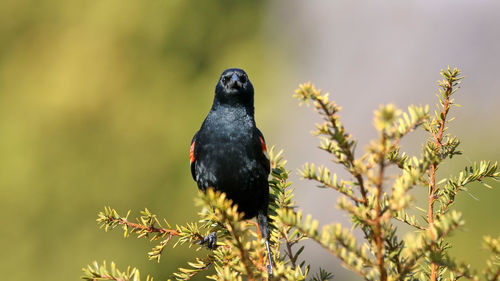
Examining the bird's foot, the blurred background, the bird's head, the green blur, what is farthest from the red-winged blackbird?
the green blur

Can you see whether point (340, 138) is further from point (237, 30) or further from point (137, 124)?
point (237, 30)

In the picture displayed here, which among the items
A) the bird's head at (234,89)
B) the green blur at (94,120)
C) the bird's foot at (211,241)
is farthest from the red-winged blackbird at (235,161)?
the green blur at (94,120)

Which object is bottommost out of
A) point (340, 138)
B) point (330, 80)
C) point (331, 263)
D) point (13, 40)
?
point (340, 138)

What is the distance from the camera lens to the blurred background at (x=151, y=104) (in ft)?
17.7

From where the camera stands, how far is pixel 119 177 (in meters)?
5.67

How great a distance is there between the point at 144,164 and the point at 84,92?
3.73 ft

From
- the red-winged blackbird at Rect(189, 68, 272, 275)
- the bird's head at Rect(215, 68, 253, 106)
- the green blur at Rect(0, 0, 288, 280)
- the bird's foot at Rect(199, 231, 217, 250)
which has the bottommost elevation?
the bird's foot at Rect(199, 231, 217, 250)

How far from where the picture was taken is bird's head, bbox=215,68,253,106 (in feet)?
6.57

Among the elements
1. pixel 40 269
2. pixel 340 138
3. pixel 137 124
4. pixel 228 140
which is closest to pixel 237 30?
pixel 137 124

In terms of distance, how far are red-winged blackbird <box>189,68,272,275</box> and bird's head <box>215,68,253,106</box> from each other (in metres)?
0.04

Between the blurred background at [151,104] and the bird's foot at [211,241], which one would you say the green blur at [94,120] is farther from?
the bird's foot at [211,241]

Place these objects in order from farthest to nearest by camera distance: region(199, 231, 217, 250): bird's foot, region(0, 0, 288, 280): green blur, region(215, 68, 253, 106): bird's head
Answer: region(0, 0, 288, 280): green blur, region(215, 68, 253, 106): bird's head, region(199, 231, 217, 250): bird's foot

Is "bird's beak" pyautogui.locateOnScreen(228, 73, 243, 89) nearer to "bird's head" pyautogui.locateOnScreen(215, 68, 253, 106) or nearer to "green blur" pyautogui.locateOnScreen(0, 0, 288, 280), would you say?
"bird's head" pyautogui.locateOnScreen(215, 68, 253, 106)

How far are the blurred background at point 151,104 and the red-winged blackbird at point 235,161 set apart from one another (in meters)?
3.01
